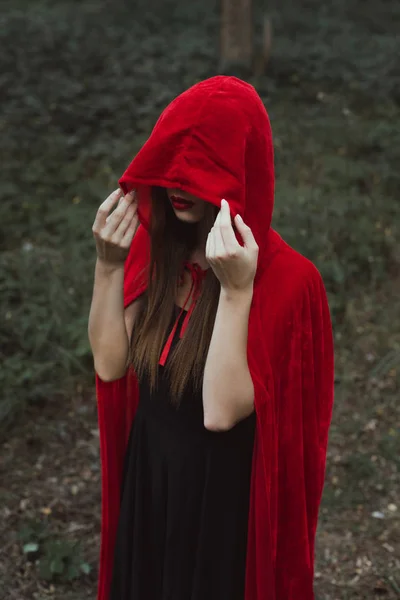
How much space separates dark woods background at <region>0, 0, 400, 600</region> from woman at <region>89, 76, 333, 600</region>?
4.36 feet

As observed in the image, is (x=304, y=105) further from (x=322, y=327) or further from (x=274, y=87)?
(x=322, y=327)

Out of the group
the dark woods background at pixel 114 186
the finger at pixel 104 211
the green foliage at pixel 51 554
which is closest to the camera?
the finger at pixel 104 211

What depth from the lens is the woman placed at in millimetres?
1657

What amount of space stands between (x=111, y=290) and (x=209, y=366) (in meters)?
0.39

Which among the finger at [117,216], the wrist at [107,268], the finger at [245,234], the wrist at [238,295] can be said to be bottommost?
the wrist at [107,268]

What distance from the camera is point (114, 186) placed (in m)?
6.02

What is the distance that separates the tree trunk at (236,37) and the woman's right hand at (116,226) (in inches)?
253

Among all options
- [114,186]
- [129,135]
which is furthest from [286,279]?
[129,135]

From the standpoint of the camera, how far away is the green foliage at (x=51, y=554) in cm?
310

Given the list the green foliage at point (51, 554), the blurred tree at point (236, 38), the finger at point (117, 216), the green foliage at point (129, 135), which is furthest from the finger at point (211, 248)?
the blurred tree at point (236, 38)

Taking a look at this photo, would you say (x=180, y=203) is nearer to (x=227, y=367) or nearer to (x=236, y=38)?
(x=227, y=367)

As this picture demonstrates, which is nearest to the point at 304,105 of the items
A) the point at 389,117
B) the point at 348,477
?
the point at 389,117

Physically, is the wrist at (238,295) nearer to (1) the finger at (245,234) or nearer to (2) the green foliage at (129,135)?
(1) the finger at (245,234)

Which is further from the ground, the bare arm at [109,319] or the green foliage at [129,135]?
the bare arm at [109,319]
